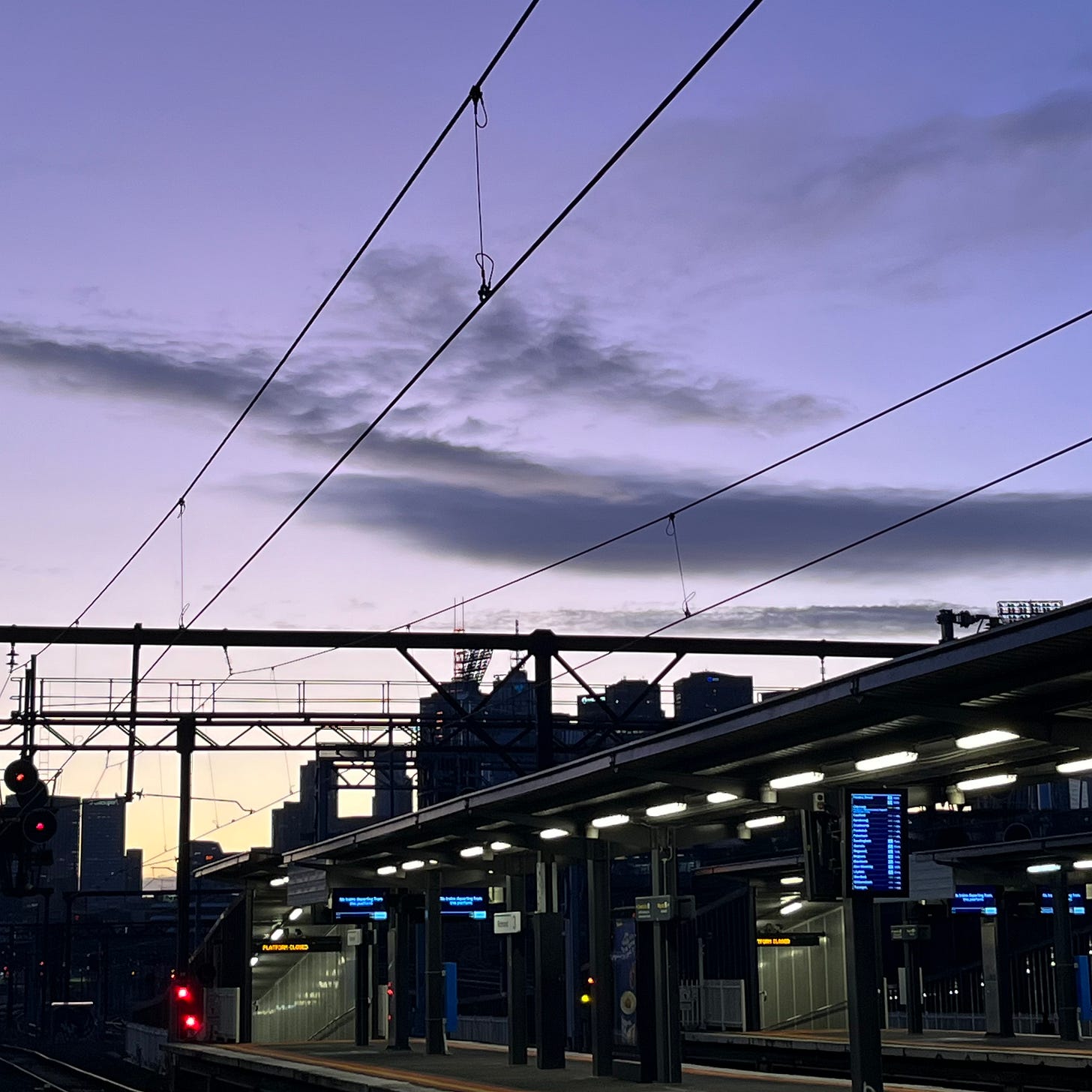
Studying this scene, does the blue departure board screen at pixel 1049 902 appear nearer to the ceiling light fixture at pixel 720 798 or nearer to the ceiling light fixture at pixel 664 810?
the ceiling light fixture at pixel 664 810

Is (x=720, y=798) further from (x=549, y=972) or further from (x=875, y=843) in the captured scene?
(x=549, y=972)

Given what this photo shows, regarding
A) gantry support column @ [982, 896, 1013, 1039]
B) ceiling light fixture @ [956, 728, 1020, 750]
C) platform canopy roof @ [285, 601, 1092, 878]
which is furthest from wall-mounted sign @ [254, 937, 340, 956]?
ceiling light fixture @ [956, 728, 1020, 750]

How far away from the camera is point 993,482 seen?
52.2ft

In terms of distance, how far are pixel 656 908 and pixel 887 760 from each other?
22.6ft

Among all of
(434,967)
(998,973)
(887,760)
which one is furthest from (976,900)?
(887,760)

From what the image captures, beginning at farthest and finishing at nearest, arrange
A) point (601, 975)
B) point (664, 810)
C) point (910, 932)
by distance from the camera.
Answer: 1. point (910, 932)
2. point (601, 975)
3. point (664, 810)

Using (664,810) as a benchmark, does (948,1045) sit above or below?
below

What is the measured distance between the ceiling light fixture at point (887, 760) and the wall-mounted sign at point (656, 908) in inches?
216

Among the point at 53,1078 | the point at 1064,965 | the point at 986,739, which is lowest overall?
the point at 53,1078

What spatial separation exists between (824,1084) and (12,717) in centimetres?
2283

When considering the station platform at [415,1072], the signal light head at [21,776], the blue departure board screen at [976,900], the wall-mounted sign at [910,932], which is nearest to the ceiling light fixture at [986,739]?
the station platform at [415,1072]

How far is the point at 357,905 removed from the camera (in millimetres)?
36000

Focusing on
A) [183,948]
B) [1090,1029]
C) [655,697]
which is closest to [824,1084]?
[1090,1029]

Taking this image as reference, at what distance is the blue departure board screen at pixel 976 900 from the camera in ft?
112
